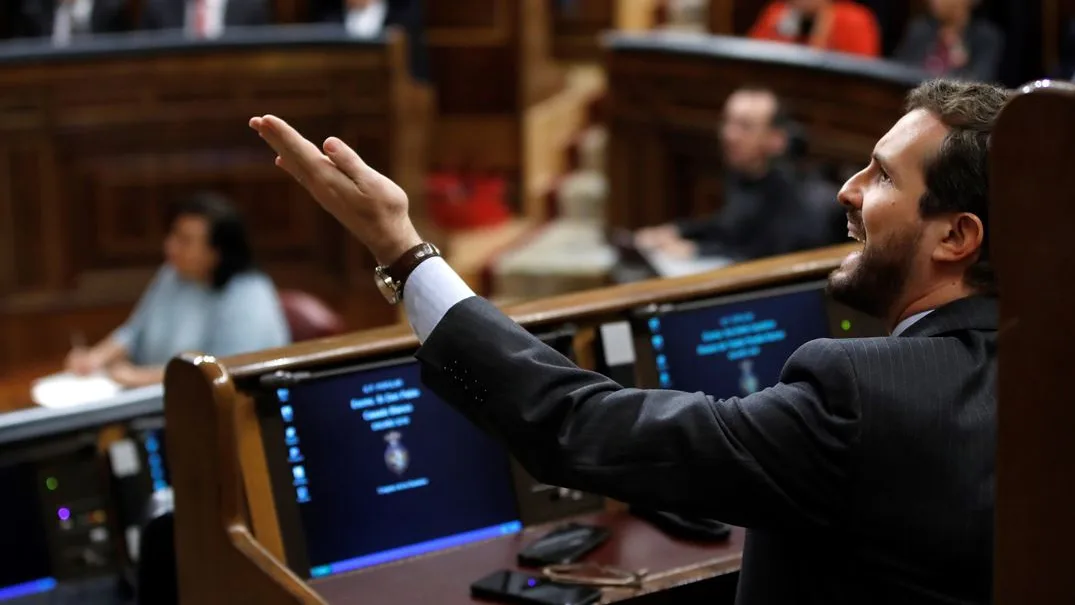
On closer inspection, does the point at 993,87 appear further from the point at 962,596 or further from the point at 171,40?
the point at 171,40

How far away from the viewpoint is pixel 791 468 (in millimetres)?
1454

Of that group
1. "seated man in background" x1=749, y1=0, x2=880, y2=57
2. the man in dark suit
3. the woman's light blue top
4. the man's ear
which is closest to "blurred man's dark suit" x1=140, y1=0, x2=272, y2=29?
"seated man in background" x1=749, y1=0, x2=880, y2=57

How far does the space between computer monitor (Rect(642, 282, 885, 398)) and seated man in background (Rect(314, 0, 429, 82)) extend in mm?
4843

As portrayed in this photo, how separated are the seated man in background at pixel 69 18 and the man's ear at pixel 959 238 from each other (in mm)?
6711

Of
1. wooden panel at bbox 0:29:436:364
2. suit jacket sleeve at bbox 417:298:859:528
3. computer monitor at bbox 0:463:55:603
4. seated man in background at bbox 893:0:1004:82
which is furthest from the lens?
wooden panel at bbox 0:29:436:364

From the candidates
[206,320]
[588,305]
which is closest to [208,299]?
[206,320]

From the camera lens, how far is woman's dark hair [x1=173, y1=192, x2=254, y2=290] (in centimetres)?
434

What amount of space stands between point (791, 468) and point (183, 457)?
84 cm

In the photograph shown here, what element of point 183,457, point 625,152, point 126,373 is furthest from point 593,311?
point 625,152

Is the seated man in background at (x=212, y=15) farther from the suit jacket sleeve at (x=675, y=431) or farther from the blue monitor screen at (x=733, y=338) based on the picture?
the suit jacket sleeve at (x=675, y=431)

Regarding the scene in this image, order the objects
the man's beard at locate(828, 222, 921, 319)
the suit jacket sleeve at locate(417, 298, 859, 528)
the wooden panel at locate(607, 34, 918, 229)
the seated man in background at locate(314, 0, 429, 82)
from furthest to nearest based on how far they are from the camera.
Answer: the seated man in background at locate(314, 0, 429, 82)
the wooden panel at locate(607, 34, 918, 229)
the man's beard at locate(828, 222, 921, 319)
the suit jacket sleeve at locate(417, 298, 859, 528)

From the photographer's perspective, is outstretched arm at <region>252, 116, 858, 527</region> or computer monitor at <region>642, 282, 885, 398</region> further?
computer monitor at <region>642, 282, 885, 398</region>

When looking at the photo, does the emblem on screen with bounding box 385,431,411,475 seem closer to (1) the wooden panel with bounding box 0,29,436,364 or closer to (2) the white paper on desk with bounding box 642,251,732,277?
(2) the white paper on desk with bounding box 642,251,732,277

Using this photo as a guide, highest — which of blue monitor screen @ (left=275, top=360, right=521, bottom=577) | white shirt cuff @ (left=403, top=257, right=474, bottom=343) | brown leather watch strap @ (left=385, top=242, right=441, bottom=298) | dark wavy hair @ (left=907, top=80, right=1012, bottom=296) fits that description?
dark wavy hair @ (left=907, top=80, right=1012, bottom=296)
